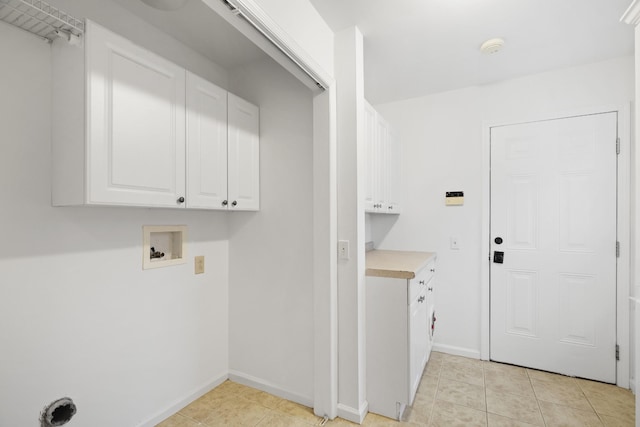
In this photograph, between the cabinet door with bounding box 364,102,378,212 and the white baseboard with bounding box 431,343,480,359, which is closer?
the cabinet door with bounding box 364,102,378,212

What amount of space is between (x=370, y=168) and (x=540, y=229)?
1.58m

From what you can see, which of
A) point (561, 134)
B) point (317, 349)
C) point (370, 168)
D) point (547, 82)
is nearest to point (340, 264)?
point (317, 349)

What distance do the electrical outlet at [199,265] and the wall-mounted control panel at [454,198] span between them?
2234 millimetres

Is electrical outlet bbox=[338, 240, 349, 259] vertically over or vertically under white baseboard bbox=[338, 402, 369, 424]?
over

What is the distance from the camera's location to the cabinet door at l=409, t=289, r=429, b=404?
77.0 inches

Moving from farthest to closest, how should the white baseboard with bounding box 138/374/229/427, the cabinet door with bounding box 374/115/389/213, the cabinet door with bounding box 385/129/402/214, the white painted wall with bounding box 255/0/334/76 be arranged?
the cabinet door with bounding box 385/129/402/214, the cabinet door with bounding box 374/115/389/213, the white baseboard with bounding box 138/374/229/427, the white painted wall with bounding box 255/0/334/76

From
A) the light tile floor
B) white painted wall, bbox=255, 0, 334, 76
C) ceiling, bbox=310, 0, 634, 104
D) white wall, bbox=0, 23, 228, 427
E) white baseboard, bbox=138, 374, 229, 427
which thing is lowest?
the light tile floor

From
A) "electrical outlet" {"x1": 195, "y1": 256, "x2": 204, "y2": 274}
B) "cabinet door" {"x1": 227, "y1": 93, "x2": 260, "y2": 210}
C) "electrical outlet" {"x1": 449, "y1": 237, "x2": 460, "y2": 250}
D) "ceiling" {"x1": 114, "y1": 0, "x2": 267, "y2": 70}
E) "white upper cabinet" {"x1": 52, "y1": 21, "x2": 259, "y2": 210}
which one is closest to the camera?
"white upper cabinet" {"x1": 52, "y1": 21, "x2": 259, "y2": 210}

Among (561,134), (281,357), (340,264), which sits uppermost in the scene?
(561,134)

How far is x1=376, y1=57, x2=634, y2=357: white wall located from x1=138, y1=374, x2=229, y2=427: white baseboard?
1974 mm

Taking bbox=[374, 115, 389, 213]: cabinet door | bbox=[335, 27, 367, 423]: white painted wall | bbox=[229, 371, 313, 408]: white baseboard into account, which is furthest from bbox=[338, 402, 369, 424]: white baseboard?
bbox=[374, 115, 389, 213]: cabinet door

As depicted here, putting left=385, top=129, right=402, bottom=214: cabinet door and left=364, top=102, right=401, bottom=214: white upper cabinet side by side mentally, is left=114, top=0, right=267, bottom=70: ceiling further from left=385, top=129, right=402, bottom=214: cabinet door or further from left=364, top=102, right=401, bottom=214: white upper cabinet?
left=385, top=129, right=402, bottom=214: cabinet door

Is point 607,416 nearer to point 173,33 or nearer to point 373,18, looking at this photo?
point 373,18

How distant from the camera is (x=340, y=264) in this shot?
2.01 m
